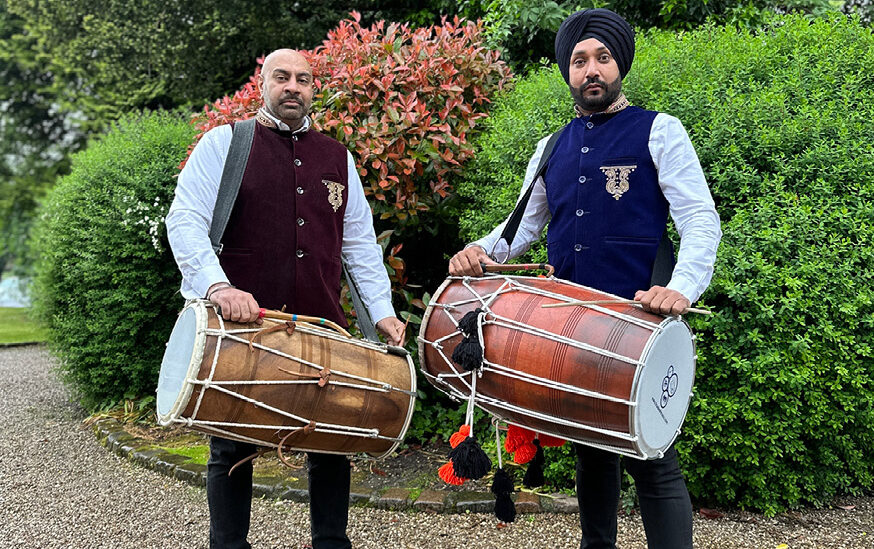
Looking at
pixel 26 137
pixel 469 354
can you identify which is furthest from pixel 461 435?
pixel 26 137

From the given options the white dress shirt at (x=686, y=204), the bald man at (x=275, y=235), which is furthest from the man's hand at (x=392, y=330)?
the white dress shirt at (x=686, y=204)

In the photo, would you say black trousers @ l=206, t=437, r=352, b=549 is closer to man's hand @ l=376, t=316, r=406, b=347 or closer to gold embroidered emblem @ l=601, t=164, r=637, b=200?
Answer: man's hand @ l=376, t=316, r=406, b=347

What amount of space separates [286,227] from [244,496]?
0.89m

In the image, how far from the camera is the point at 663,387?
1.98 metres

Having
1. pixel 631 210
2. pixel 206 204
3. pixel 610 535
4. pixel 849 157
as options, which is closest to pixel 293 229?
pixel 206 204

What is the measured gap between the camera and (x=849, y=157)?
3.03 metres

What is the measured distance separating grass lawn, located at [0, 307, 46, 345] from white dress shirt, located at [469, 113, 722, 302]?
313 inches

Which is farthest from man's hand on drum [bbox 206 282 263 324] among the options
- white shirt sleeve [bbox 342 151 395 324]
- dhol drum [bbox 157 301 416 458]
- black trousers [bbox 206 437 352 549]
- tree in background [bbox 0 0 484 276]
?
tree in background [bbox 0 0 484 276]

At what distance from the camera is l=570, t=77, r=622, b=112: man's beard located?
2.21 meters

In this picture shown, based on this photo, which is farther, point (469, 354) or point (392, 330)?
point (392, 330)

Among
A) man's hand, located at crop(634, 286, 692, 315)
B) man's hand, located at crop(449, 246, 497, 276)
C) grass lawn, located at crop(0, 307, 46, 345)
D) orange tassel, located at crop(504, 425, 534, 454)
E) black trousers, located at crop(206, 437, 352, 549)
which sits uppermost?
man's hand, located at crop(449, 246, 497, 276)

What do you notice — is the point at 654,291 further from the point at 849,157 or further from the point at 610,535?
the point at 849,157

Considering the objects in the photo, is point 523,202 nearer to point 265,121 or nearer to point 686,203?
point 686,203

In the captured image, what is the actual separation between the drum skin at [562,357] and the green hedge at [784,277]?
3.54 ft
